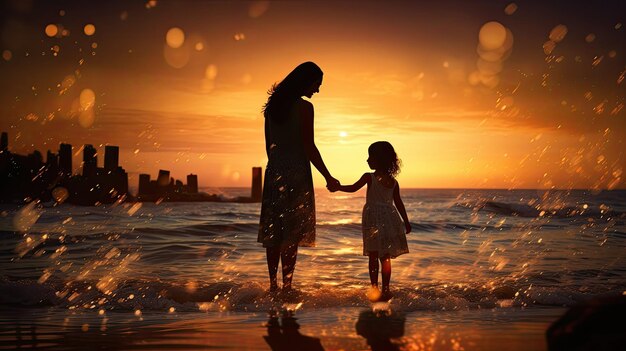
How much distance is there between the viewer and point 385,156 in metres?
6.47

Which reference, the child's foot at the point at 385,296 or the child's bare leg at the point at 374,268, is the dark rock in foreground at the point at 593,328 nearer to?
the child's foot at the point at 385,296

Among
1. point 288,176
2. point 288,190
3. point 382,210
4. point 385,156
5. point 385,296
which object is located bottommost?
point 385,296

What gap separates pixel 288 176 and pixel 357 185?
1.05 metres

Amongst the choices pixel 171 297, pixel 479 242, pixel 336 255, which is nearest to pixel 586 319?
pixel 171 297

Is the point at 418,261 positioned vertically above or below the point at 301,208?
below

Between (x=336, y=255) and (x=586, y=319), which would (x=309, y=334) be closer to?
→ (x=586, y=319)

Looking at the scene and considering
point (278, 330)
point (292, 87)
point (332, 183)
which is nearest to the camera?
point (278, 330)

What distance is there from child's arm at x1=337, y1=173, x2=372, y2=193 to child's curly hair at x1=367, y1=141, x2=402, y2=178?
20 cm

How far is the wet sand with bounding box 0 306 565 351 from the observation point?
360 cm

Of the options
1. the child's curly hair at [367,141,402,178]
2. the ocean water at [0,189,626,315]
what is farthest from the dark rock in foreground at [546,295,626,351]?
the child's curly hair at [367,141,402,178]

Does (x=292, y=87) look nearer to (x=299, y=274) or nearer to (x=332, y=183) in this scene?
(x=332, y=183)

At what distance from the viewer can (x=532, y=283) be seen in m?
7.42

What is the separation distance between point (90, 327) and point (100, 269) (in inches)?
168

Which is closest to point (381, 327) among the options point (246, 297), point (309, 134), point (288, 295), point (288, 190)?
point (288, 295)
